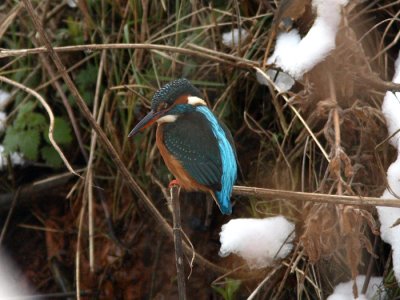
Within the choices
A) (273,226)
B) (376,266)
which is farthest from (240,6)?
(376,266)

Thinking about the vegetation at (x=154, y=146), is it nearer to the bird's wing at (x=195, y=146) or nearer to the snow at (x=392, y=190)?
the snow at (x=392, y=190)

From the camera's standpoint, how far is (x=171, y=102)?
→ 2.33 meters

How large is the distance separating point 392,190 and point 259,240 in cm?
53

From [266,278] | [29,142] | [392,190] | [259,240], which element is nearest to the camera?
[392,190]

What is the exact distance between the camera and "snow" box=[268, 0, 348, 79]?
2646 millimetres

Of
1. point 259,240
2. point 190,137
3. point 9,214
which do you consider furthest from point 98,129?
point 9,214

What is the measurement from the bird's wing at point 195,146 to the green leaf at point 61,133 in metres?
0.95

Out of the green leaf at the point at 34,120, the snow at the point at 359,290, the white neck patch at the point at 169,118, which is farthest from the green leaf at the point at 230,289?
the green leaf at the point at 34,120

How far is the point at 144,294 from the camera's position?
319cm

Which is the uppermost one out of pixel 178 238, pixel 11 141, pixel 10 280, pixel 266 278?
pixel 178 238

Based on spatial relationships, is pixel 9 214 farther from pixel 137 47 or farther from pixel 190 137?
pixel 190 137

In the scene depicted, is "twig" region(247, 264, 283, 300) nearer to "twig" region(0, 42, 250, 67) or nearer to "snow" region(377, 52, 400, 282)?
"snow" region(377, 52, 400, 282)

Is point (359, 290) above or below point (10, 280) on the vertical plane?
above

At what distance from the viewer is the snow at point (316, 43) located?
2.65 m
